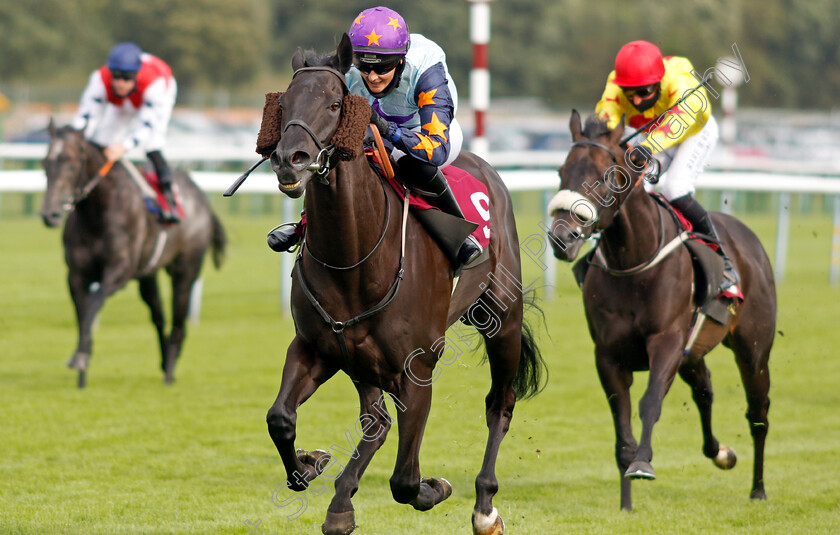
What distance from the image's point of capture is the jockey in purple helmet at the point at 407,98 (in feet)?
11.7

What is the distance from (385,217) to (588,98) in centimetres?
3409

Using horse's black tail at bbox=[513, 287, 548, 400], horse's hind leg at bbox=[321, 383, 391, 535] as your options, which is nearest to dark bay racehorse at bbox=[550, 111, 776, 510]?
horse's black tail at bbox=[513, 287, 548, 400]

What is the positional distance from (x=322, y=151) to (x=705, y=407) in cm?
302

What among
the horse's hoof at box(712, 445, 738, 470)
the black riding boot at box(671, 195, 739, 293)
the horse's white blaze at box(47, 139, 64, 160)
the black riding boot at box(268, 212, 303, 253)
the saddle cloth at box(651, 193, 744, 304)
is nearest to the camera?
the black riding boot at box(268, 212, 303, 253)

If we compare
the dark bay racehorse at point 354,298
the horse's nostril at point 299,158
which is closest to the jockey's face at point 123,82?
the dark bay racehorse at point 354,298

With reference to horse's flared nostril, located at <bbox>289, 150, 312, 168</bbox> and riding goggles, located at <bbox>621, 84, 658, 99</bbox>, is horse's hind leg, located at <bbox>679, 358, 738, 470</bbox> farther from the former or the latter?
horse's flared nostril, located at <bbox>289, 150, 312, 168</bbox>

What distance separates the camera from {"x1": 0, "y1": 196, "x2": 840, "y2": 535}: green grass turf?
451 cm

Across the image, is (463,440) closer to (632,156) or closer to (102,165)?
(632,156)

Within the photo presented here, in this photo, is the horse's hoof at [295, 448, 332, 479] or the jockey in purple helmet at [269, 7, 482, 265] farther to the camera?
the horse's hoof at [295, 448, 332, 479]

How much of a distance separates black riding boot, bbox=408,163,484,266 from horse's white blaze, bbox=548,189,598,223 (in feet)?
2.03

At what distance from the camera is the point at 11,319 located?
9.95m

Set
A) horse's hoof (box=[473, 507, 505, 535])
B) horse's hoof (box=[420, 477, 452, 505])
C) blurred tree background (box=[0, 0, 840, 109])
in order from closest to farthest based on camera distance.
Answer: horse's hoof (box=[420, 477, 452, 505]) < horse's hoof (box=[473, 507, 505, 535]) < blurred tree background (box=[0, 0, 840, 109])

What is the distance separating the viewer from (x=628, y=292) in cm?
484

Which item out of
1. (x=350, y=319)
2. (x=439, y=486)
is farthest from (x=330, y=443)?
(x=350, y=319)
